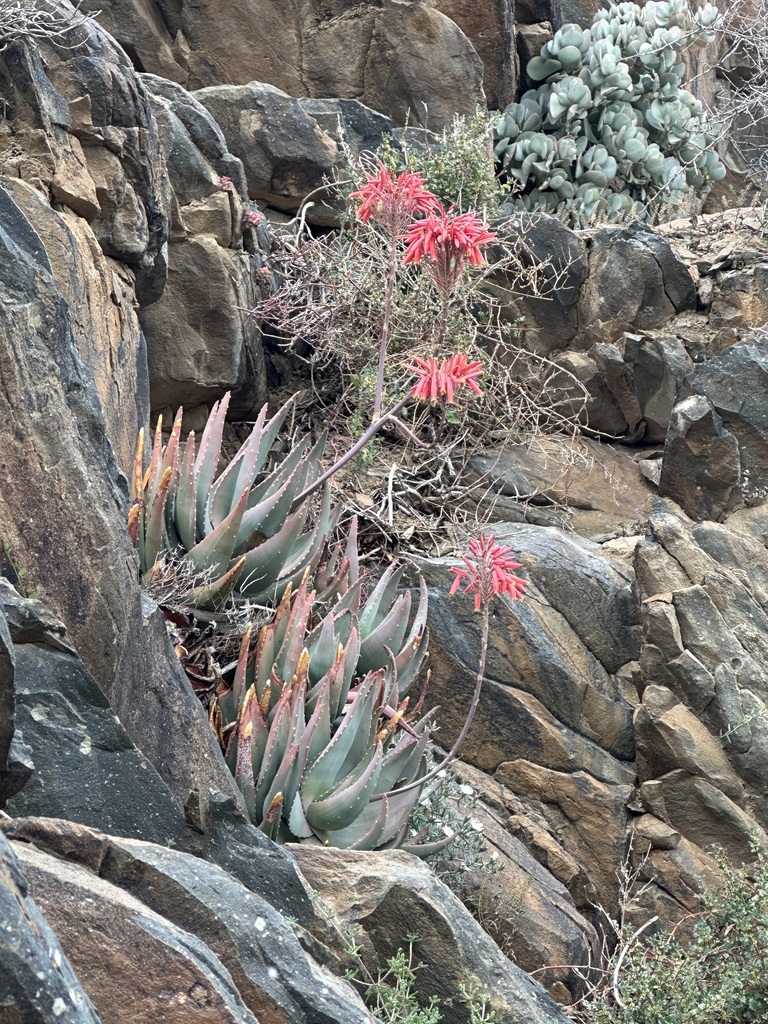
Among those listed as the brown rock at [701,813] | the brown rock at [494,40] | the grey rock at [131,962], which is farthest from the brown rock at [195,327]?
the grey rock at [131,962]

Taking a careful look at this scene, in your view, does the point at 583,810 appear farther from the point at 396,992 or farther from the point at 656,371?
the point at 656,371

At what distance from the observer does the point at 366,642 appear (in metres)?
5.32

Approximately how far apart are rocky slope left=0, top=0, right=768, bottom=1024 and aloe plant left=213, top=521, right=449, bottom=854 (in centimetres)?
31

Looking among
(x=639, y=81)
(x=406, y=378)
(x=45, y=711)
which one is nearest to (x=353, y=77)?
(x=639, y=81)

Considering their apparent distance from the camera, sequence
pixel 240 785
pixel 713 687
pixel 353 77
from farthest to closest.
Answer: pixel 353 77 < pixel 713 687 < pixel 240 785

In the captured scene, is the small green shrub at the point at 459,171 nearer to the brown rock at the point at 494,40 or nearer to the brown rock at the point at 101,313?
the brown rock at the point at 494,40

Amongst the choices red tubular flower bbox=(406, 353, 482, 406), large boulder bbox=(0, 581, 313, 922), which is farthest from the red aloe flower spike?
large boulder bbox=(0, 581, 313, 922)

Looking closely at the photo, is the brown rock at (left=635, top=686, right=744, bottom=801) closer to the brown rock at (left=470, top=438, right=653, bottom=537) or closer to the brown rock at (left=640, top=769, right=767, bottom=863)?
the brown rock at (left=640, top=769, right=767, bottom=863)

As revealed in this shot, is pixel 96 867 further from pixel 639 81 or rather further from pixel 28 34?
pixel 639 81

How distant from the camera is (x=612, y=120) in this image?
37.9 ft

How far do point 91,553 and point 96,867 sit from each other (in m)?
1.28

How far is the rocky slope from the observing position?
2.71 metres

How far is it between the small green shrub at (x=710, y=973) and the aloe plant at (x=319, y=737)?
3.24 feet

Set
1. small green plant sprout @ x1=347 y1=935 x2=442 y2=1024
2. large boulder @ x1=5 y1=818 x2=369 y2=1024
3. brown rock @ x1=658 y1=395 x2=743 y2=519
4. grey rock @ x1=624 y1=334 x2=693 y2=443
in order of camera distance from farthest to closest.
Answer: grey rock @ x1=624 y1=334 x2=693 y2=443 < brown rock @ x1=658 y1=395 x2=743 y2=519 < small green plant sprout @ x1=347 y1=935 x2=442 y2=1024 < large boulder @ x1=5 y1=818 x2=369 y2=1024
